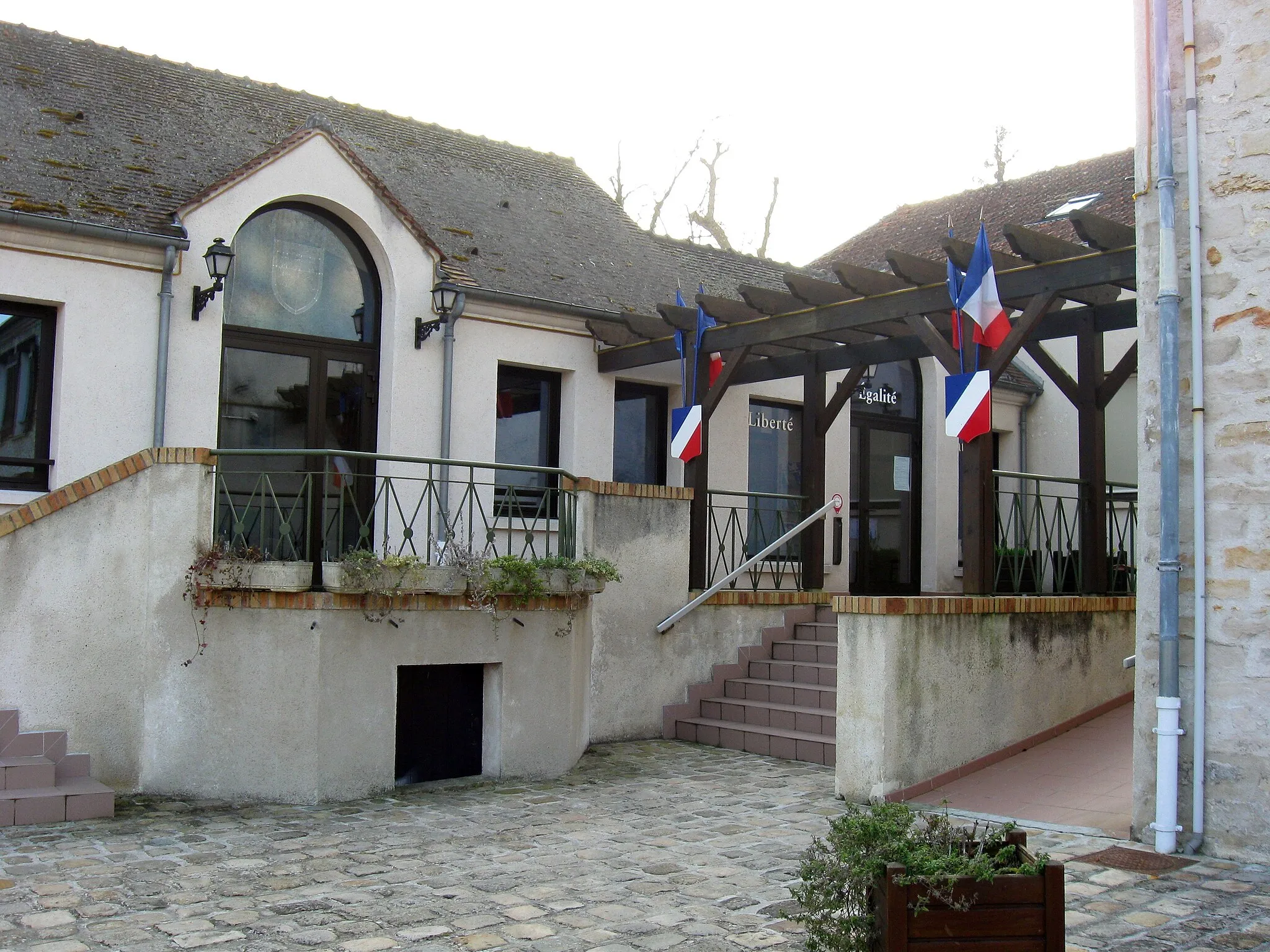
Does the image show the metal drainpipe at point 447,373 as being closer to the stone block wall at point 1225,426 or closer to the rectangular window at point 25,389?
the rectangular window at point 25,389

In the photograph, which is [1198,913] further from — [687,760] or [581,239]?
[581,239]

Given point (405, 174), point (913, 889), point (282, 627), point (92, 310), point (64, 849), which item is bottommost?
point (64, 849)

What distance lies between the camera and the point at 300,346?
446 inches

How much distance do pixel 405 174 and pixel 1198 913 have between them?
11175 millimetres

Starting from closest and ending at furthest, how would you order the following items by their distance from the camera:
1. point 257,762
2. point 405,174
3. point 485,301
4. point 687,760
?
point 257,762
point 687,760
point 485,301
point 405,174

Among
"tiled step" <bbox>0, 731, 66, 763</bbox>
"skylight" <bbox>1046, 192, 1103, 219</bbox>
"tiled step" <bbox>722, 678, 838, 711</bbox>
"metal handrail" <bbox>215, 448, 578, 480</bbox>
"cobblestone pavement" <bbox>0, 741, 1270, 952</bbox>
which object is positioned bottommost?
"cobblestone pavement" <bbox>0, 741, 1270, 952</bbox>

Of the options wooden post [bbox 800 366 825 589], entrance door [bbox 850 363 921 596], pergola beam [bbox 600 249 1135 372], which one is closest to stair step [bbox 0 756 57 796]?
pergola beam [bbox 600 249 1135 372]

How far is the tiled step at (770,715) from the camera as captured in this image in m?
9.94

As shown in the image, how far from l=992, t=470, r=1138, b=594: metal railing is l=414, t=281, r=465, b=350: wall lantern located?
526 centimetres

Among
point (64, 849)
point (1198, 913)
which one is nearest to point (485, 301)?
point (64, 849)

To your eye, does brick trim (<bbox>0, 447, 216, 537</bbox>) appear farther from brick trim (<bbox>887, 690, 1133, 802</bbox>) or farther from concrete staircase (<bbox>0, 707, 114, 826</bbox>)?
brick trim (<bbox>887, 690, 1133, 802</bbox>)

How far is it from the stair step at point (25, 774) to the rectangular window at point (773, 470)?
308 inches

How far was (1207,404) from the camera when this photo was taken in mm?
6770

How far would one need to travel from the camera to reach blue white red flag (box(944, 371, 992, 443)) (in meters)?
8.95
